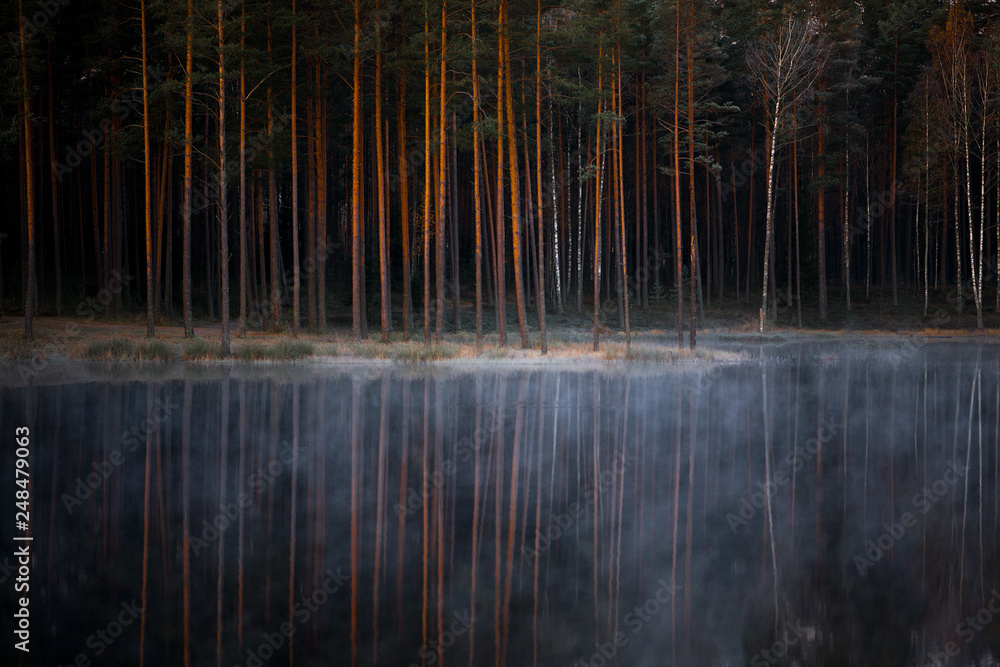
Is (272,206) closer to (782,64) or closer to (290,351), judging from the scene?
(290,351)

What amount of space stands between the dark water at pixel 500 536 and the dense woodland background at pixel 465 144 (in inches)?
611

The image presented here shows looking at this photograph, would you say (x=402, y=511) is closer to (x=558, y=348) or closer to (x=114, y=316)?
(x=558, y=348)

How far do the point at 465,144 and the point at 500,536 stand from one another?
2500 centimetres

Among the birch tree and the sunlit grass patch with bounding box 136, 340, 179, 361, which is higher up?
the birch tree

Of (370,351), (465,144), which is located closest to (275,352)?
(370,351)

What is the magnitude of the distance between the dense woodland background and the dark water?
1553 cm

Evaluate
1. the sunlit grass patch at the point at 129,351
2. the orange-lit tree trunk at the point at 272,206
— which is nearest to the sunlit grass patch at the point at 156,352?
the sunlit grass patch at the point at 129,351

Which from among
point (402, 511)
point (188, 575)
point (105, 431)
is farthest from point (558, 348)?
point (188, 575)

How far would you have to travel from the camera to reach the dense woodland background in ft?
94.7

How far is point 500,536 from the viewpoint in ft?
22.4

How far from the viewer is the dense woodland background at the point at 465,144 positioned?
94.7 feet

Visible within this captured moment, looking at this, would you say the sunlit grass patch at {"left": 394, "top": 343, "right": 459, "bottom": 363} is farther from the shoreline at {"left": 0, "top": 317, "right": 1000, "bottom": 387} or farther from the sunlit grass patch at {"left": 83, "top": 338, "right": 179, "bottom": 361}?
the sunlit grass patch at {"left": 83, "top": 338, "right": 179, "bottom": 361}

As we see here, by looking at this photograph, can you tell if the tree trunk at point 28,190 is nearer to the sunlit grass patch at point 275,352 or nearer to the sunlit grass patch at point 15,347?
the sunlit grass patch at point 15,347

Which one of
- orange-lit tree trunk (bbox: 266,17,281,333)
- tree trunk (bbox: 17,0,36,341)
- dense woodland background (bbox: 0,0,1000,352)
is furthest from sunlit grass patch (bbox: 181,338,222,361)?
orange-lit tree trunk (bbox: 266,17,281,333)
